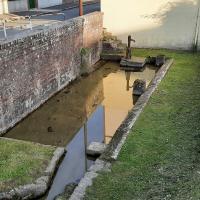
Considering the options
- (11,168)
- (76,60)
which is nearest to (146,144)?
(11,168)

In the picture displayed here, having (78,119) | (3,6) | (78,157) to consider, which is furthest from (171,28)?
(78,157)

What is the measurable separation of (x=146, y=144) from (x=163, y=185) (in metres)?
2.07

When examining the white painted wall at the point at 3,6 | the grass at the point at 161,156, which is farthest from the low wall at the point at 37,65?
the white painted wall at the point at 3,6

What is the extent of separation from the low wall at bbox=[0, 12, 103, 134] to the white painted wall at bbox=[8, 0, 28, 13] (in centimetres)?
705

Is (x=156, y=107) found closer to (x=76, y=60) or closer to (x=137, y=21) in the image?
(x=76, y=60)

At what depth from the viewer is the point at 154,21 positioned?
20516mm

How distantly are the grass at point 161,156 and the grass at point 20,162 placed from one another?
1698 millimetres

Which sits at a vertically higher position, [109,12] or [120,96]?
[109,12]

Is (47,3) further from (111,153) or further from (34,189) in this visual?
(34,189)

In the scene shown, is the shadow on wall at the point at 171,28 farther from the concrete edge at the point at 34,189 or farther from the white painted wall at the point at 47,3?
the concrete edge at the point at 34,189

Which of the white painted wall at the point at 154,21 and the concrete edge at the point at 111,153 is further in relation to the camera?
the white painted wall at the point at 154,21

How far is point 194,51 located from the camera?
20.1 metres

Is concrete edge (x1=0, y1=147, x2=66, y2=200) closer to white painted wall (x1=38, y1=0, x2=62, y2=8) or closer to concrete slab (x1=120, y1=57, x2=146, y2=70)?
concrete slab (x1=120, y1=57, x2=146, y2=70)

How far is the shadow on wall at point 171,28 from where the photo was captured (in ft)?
65.3
